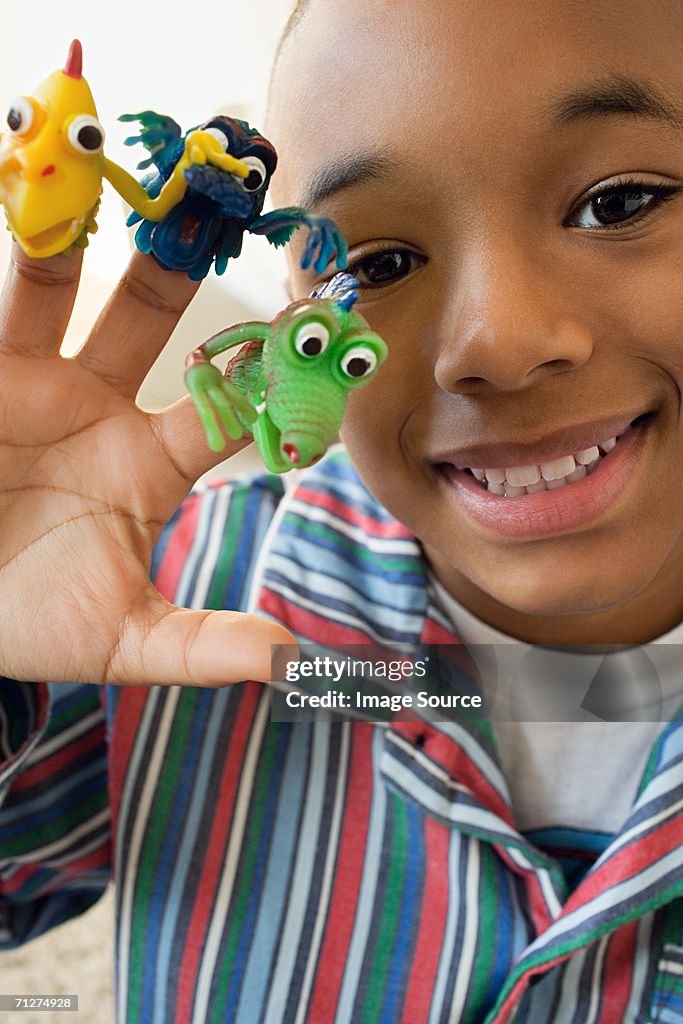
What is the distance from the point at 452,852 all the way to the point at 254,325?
1.26 ft

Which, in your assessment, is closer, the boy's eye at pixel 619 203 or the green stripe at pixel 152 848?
the boy's eye at pixel 619 203

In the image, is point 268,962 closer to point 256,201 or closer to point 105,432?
point 105,432

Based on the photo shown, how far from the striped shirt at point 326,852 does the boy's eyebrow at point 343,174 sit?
27 cm

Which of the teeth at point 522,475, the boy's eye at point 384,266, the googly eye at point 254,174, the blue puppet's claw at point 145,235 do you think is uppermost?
the boy's eye at point 384,266

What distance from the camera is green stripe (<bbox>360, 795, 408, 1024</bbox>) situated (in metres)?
0.59

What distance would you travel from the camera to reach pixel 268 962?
597 millimetres

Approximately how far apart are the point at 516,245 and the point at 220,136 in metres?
0.15

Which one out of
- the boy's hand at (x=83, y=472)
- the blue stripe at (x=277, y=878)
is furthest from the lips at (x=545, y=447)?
the blue stripe at (x=277, y=878)

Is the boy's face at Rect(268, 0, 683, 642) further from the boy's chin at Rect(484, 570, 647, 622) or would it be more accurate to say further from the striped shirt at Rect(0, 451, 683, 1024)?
the striped shirt at Rect(0, 451, 683, 1024)

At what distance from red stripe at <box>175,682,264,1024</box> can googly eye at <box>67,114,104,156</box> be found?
391mm

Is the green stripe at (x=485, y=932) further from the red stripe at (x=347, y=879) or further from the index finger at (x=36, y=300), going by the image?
the index finger at (x=36, y=300)

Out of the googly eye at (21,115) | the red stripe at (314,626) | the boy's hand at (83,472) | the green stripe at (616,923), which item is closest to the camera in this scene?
the googly eye at (21,115)

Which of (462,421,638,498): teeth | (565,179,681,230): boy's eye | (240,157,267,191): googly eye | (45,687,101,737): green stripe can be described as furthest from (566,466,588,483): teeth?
(45,687,101,737): green stripe

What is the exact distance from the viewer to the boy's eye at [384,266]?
0.46m
